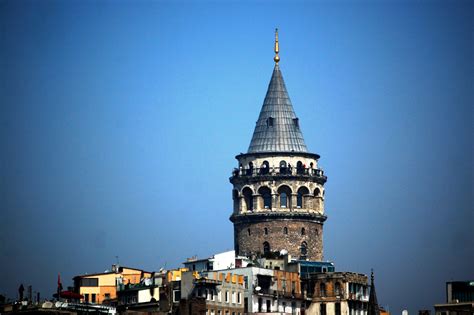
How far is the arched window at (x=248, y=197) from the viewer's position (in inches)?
6806

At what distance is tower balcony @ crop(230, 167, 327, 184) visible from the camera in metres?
172

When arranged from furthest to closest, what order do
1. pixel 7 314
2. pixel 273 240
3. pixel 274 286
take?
pixel 273 240, pixel 274 286, pixel 7 314

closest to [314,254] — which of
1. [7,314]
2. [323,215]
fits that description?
[323,215]

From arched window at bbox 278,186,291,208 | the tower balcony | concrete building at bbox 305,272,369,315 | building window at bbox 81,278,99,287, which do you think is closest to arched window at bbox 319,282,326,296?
concrete building at bbox 305,272,369,315

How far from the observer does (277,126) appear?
176 m

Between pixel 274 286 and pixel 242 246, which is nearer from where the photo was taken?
pixel 274 286

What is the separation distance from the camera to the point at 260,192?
172500 millimetres

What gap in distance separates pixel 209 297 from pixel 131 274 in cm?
1893

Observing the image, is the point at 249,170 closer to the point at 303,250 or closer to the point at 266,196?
the point at 266,196

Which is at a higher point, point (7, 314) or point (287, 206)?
point (287, 206)

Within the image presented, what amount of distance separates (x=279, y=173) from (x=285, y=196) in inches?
78.4

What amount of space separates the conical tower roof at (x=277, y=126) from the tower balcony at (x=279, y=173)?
177 centimetres

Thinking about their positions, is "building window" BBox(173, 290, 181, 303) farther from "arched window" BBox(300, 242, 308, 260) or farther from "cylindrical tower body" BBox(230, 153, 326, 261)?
"arched window" BBox(300, 242, 308, 260)

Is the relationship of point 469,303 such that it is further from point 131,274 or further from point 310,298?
point 131,274
